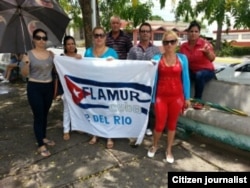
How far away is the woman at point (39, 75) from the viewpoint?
4.09 meters

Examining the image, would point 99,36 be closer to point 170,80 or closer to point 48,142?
point 170,80

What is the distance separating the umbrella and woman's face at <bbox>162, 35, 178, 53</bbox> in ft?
6.53

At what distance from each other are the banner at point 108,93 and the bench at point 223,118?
0.83 meters

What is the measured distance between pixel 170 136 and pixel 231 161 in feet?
3.06

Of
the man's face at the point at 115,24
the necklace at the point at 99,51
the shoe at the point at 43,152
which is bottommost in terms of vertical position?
the shoe at the point at 43,152

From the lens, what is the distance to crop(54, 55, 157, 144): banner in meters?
4.45

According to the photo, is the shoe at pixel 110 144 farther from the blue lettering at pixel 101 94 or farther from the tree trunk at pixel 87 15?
the tree trunk at pixel 87 15

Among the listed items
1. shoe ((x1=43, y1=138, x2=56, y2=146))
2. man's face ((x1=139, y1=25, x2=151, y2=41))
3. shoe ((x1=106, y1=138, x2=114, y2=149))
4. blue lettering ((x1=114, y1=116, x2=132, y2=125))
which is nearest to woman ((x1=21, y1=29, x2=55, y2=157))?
shoe ((x1=43, y1=138, x2=56, y2=146))

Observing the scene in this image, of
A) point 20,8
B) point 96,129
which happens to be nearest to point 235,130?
point 96,129

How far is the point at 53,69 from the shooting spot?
4527 mm

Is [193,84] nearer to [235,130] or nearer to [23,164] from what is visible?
[235,130]

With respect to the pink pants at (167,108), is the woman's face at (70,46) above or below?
above

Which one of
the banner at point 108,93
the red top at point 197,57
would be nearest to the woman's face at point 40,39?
the banner at point 108,93

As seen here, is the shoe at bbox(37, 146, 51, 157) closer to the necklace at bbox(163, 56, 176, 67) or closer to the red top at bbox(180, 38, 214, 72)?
the necklace at bbox(163, 56, 176, 67)
